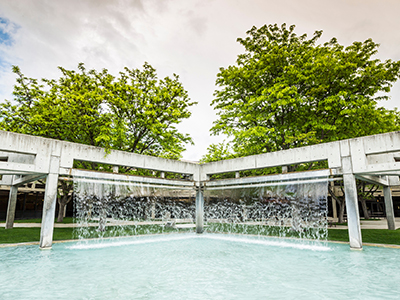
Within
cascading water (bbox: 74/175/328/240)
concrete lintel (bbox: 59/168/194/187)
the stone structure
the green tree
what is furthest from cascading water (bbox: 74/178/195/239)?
the stone structure

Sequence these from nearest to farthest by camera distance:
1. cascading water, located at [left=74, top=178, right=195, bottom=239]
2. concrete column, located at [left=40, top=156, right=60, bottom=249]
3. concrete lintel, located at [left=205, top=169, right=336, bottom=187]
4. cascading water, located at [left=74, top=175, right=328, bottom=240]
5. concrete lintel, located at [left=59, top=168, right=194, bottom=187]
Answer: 1. concrete column, located at [left=40, top=156, right=60, bottom=249]
2. concrete lintel, located at [left=205, top=169, right=336, bottom=187]
3. concrete lintel, located at [left=59, top=168, right=194, bottom=187]
4. cascading water, located at [left=74, top=175, right=328, bottom=240]
5. cascading water, located at [left=74, top=178, right=195, bottom=239]

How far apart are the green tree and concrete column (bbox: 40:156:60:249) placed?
9.09ft

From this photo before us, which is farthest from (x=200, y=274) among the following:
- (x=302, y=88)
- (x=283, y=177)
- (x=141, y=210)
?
(x=141, y=210)

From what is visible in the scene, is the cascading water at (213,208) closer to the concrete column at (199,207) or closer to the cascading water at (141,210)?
the cascading water at (141,210)

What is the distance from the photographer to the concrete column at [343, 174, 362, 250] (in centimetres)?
1019

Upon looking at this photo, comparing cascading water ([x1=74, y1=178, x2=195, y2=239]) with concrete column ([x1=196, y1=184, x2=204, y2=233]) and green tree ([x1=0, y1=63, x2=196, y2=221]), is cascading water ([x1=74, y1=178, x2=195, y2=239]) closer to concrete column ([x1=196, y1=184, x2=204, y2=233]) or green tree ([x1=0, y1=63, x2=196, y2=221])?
concrete column ([x1=196, y1=184, x2=204, y2=233])

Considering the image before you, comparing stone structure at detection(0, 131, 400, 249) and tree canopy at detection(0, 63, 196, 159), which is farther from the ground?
tree canopy at detection(0, 63, 196, 159)

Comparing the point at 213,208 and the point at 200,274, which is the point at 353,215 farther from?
the point at 213,208

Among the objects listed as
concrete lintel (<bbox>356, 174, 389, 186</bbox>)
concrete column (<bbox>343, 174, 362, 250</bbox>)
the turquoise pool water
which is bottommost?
the turquoise pool water

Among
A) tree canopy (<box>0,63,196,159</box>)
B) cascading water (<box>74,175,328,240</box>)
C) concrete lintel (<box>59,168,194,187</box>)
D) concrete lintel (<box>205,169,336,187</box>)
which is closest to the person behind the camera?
concrete lintel (<box>205,169,336,187</box>)

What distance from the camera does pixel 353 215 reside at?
10289 mm

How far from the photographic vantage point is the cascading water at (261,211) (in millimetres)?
17156

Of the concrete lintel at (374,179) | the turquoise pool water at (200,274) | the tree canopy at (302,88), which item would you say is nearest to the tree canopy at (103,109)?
the tree canopy at (302,88)

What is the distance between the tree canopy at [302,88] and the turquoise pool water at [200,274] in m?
7.45
